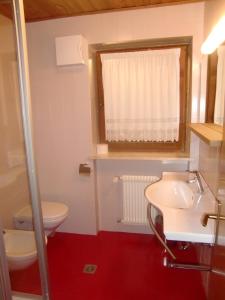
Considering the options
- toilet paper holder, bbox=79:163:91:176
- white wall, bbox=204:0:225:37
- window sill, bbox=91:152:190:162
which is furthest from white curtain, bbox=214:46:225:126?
toilet paper holder, bbox=79:163:91:176

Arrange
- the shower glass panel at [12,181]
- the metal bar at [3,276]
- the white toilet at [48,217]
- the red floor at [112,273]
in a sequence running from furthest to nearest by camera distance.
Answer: the white toilet at [48,217], the red floor at [112,273], the shower glass panel at [12,181], the metal bar at [3,276]

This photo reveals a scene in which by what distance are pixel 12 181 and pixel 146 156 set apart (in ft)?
4.32

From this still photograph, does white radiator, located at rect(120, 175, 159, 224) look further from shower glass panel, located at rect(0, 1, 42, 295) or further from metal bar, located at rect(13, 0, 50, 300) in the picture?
metal bar, located at rect(13, 0, 50, 300)

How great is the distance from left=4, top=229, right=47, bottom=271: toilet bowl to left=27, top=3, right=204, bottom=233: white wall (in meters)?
0.80

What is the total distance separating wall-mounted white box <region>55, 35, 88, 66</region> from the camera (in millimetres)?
2230

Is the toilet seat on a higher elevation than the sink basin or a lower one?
lower

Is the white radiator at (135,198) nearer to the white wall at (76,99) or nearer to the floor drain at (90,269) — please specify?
the white wall at (76,99)

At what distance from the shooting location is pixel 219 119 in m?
1.73

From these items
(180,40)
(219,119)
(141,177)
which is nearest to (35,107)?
(141,177)

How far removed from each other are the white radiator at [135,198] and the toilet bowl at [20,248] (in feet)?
3.45

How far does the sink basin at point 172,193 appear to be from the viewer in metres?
1.87

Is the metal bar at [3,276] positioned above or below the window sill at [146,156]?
below

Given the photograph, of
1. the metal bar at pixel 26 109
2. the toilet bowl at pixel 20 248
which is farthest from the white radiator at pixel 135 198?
the metal bar at pixel 26 109

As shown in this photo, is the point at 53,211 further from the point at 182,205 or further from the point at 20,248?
the point at 182,205
